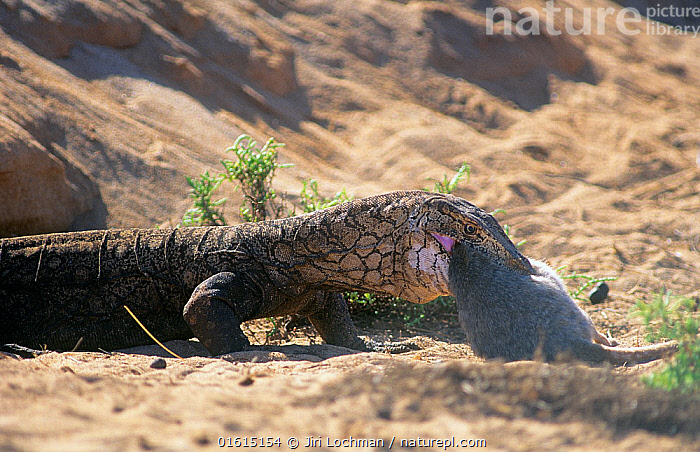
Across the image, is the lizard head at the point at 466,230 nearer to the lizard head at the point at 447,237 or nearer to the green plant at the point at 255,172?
the lizard head at the point at 447,237

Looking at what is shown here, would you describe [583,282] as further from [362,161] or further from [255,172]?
[362,161]

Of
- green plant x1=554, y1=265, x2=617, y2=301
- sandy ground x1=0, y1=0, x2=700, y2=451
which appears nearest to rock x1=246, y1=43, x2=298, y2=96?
sandy ground x1=0, y1=0, x2=700, y2=451

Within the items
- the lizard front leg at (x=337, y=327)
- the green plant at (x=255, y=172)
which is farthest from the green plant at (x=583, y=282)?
the green plant at (x=255, y=172)

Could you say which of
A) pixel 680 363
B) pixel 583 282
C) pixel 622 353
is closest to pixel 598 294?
pixel 583 282

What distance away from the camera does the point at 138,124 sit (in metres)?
6.79

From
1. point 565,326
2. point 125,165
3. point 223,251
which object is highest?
point 565,326

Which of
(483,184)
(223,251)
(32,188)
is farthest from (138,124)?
(483,184)

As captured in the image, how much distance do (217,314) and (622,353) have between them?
2.10 metres

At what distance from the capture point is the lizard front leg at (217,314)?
132 inches

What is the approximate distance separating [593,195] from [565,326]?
5287mm

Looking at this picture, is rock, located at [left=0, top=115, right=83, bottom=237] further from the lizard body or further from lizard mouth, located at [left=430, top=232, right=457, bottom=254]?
lizard mouth, located at [left=430, top=232, right=457, bottom=254]

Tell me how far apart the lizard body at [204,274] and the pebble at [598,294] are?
2285mm

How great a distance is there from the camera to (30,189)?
16.7 feet

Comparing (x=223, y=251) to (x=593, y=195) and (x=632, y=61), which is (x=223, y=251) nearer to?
(x=593, y=195)
